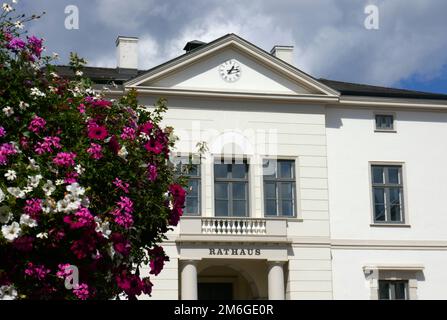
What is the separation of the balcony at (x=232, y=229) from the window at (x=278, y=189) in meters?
0.74

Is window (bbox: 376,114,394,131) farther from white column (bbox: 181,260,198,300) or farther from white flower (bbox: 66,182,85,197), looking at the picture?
white flower (bbox: 66,182,85,197)

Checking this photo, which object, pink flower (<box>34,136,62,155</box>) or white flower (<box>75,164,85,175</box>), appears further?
pink flower (<box>34,136,62,155</box>)

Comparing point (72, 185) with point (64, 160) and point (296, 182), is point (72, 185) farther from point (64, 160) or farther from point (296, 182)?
point (296, 182)

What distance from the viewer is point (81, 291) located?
8.80 m

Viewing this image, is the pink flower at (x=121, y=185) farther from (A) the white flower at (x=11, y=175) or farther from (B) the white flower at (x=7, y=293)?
(B) the white flower at (x=7, y=293)

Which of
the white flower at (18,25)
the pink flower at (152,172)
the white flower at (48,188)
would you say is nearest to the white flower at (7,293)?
the white flower at (48,188)

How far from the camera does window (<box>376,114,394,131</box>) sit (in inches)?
1144

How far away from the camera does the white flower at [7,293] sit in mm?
8430

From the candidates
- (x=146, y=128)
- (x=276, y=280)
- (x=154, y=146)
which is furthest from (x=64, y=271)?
(x=276, y=280)

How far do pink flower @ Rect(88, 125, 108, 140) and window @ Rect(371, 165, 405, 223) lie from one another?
19.8 m

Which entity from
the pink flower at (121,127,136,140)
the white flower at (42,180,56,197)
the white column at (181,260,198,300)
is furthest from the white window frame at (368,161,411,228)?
the white flower at (42,180,56,197)

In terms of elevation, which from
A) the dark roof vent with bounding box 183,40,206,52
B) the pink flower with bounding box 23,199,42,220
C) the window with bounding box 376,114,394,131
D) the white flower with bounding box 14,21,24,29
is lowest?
the pink flower with bounding box 23,199,42,220

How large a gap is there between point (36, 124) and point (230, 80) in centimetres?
1872
